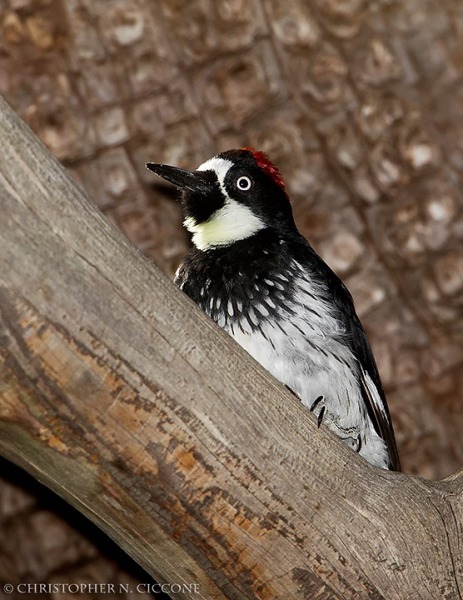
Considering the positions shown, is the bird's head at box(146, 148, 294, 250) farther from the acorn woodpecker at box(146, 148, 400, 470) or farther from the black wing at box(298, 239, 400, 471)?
the black wing at box(298, 239, 400, 471)

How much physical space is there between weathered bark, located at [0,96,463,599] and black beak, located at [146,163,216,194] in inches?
36.4

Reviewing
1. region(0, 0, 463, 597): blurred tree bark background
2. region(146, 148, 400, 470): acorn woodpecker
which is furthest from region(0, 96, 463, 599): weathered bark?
region(0, 0, 463, 597): blurred tree bark background

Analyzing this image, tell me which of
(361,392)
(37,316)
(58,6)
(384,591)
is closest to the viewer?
(37,316)

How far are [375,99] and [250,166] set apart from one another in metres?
0.80

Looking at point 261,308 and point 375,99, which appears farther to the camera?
point 375,99

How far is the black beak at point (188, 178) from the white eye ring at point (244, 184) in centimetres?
9

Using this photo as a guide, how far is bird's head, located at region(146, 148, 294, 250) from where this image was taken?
3008 mm

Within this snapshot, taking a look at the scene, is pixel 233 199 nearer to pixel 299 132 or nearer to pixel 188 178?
pixel 188 178

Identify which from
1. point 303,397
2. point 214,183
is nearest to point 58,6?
point 214,183

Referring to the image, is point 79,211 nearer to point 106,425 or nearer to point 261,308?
point 106,425

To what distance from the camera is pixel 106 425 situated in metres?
1.87

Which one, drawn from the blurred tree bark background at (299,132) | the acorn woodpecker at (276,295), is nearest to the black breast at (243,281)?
the acorn woodpecker at (276,295)

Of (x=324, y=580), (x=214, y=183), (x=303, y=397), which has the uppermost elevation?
(x=214, y=183)

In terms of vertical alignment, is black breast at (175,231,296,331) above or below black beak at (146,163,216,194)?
below
